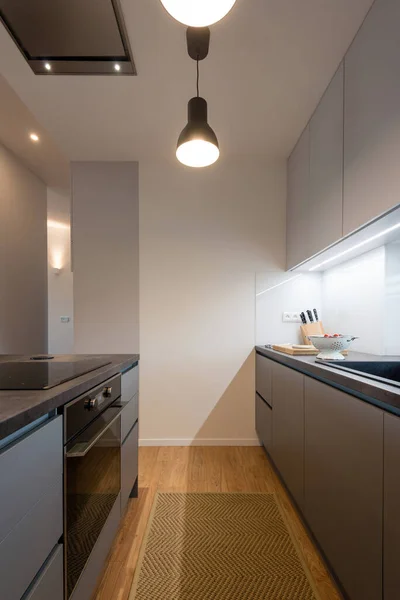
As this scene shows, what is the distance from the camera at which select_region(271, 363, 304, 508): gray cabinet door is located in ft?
5.66

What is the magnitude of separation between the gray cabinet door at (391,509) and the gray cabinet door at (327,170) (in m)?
1.10

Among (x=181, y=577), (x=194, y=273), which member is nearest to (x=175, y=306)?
(x=194, y=273)

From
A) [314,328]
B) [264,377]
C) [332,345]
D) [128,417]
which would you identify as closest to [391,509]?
[332,345]

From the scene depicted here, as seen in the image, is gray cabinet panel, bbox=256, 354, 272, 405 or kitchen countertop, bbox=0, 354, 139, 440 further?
gray cabinet panel, bbox=256, 354, 272, 405

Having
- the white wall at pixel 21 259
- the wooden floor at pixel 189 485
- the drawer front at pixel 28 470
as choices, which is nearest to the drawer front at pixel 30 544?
the drawer front at pixel 28 470

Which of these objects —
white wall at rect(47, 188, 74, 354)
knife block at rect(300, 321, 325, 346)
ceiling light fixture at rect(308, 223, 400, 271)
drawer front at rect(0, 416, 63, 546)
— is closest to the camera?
drawer front at rect(0, 416, 63, 546)

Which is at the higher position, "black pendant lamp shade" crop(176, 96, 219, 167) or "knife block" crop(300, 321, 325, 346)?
"black pendant lamp shade" crop(176, 96, 219, 167)

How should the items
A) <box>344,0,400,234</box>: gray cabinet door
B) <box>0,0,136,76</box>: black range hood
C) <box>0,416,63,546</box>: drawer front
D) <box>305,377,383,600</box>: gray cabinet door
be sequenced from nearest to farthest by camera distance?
<box>0,416,63,546</box>: drawer front, <box>305,377,383,600</box>: gray cabinet door, <box>344,0,400,234</box>: gray cabinet door, <box>0,0,136,76</box>: black range hood

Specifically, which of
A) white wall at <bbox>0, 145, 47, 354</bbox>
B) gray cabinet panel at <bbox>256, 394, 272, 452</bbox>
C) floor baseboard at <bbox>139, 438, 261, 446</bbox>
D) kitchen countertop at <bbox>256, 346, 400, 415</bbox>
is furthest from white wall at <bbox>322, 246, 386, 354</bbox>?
white wall at <bbox>0, 145, 47, 354</bbox>

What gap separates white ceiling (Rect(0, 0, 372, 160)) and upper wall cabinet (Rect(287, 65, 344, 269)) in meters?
0.13

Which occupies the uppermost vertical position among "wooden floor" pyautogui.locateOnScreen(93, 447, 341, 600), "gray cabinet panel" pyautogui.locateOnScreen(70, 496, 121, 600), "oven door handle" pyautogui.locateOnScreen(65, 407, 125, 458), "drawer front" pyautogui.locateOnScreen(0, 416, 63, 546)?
"drawer front" pyautogui.locateOnScreen(0, 416, 63, 546)

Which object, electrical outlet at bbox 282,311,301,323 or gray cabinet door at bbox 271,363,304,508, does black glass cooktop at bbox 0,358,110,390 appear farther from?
electrical outlet at bbox 282,311,301,323

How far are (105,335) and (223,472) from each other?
1.40 meters

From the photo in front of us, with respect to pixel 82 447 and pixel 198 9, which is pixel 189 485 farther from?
pixel 198 9
